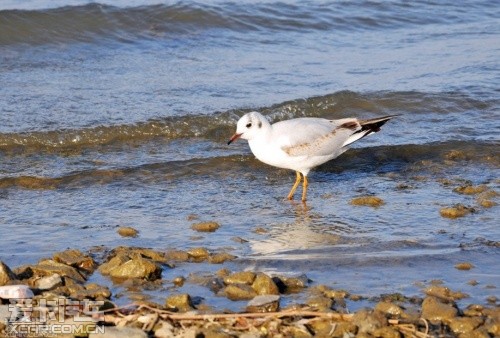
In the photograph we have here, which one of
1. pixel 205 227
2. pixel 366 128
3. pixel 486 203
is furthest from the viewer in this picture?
pixel 366 128

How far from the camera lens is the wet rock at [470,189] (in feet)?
24.0

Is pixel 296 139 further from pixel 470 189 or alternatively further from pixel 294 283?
pixel 294 283

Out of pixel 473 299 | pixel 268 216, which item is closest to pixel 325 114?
pixel 268 216

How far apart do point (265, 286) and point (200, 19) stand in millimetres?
8707

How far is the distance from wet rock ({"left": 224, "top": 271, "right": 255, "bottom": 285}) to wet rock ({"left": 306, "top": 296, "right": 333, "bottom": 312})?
1.21 ft

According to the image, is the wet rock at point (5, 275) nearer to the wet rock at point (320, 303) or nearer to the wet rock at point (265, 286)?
the wet rock at point (265, 286)

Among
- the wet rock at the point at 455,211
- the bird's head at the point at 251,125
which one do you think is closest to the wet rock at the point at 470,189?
the wet rock at the point at 455,211

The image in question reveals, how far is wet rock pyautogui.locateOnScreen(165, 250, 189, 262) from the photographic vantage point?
5.80 meters

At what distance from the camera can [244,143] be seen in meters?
9.03

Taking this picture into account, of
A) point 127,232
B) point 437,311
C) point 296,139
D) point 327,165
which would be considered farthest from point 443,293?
point 327,165

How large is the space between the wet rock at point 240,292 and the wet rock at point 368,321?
0.68 m

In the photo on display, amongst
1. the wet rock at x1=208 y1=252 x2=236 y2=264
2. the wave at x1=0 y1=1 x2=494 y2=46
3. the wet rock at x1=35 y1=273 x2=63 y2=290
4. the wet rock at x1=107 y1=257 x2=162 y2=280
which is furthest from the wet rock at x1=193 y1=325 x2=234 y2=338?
the wave at x1=0 y1=1 x2=494 y2=46

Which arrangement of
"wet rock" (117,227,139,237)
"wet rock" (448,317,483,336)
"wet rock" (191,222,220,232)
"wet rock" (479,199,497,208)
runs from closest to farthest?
"wet rock" (448,317,483,336) < "wet rock" (117,227,139,237) < "wet rock" (191,222,220,232) < "wet rock" (479,199,497,208)

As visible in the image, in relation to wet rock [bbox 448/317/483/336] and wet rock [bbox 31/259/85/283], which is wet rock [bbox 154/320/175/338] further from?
wet rock [bbox 448/317/483/336]
